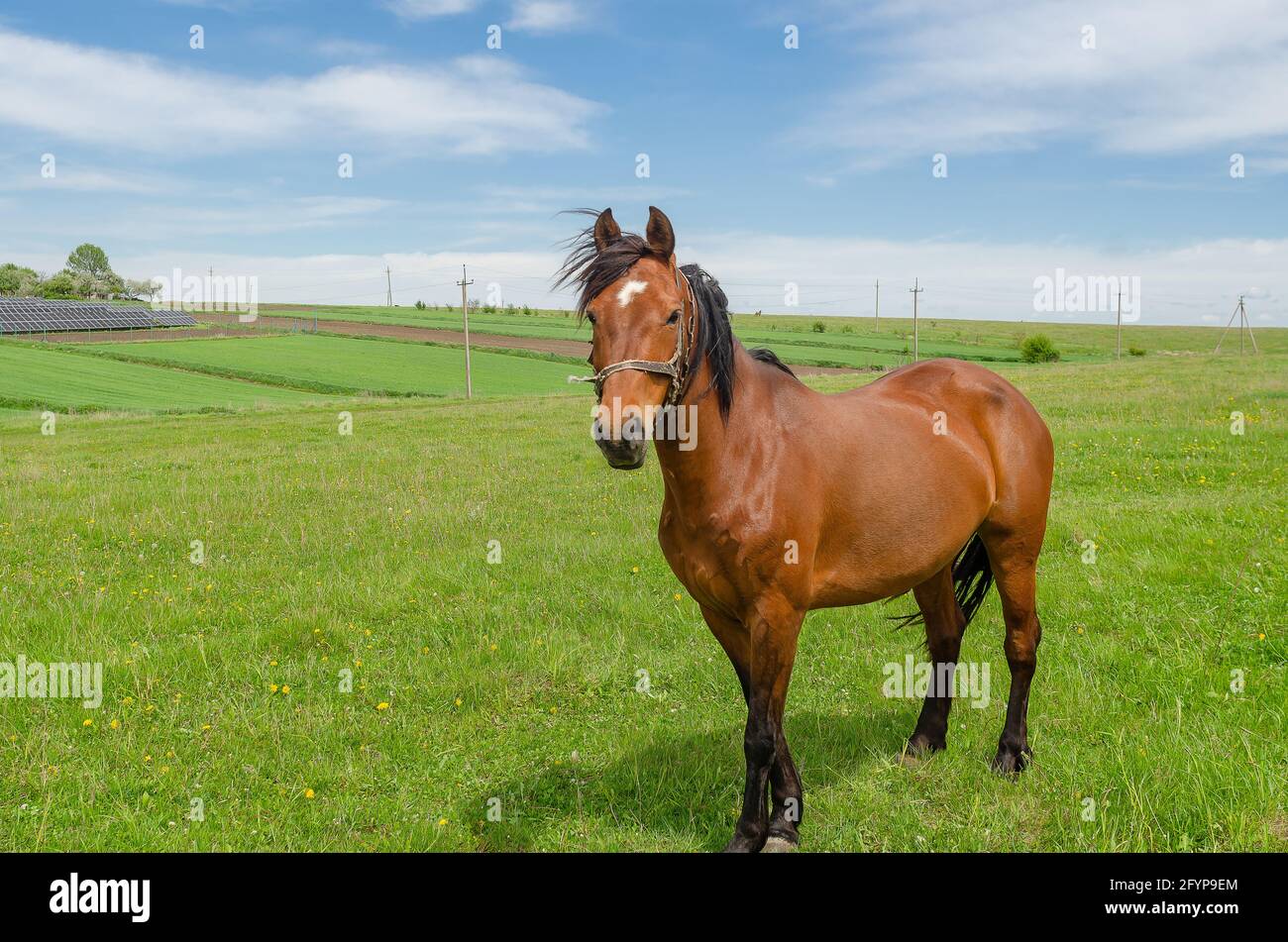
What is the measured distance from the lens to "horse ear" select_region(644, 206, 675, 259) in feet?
12.4

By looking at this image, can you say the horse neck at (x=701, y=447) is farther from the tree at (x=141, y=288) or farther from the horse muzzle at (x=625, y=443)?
the tree at (x=141, y=288)

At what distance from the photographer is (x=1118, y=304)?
74125 mm

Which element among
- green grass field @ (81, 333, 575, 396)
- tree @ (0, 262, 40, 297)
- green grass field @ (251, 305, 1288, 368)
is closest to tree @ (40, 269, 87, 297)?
tree @ (0, 262, 40, 297)

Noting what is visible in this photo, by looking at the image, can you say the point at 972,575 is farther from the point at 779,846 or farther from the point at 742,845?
the point at 742,845

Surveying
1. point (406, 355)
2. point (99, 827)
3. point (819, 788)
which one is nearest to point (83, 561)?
point (99, 827)

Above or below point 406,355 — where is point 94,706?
below

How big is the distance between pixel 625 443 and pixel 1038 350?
7256cm

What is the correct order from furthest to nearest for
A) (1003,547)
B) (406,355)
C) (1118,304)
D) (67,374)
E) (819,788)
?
1. (1118,304)
2. (406,355)
3. (67,374)
4. (1003,547)
5. (819,788)

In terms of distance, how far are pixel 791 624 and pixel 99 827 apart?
13.2 ft

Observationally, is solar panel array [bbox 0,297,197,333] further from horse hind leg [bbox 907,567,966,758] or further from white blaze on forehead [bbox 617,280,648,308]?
horse hind leg [bbox 907,567,966,758]

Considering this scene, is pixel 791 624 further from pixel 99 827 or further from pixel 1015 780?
pixel 99 827

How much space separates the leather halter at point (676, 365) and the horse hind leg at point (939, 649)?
2732mm

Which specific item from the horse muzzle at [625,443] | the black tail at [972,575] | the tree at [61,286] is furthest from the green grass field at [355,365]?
the tree at [61,286]

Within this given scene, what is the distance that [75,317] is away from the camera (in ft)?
224
